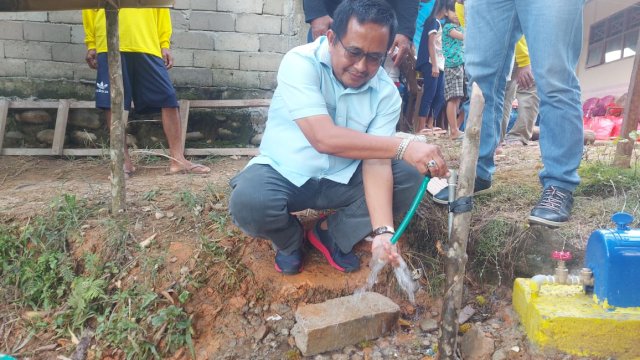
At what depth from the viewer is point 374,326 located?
2.13 meters

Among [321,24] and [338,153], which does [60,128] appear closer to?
[321,24]

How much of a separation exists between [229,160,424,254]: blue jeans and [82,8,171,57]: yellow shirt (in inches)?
81.0

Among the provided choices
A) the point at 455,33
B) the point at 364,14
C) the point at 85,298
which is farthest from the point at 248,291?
the point at 455,33

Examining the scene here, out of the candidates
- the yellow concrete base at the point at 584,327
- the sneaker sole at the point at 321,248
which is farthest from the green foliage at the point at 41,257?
the yellow concrete base at the point at 584,327

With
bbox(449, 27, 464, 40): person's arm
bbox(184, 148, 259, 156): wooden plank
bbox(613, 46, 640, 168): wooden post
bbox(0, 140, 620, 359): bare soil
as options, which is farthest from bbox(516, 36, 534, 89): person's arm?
bbox(184, 148, 259, 156): wooden plank

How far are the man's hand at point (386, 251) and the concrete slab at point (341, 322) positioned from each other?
430 millimetres

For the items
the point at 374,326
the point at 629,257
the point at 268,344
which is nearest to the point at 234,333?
the point at 268,344

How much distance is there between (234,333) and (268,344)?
0.18 metres

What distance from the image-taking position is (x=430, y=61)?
16.5 feet

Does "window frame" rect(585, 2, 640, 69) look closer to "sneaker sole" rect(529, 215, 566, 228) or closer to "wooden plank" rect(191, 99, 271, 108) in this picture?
"wooden plank" rect(191, 99, 271, 108)

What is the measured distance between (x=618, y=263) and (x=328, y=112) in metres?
1.24

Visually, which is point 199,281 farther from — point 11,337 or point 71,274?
point 11,337

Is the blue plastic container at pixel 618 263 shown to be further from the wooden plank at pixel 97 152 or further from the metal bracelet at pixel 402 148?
the wooden plank at pixel 97 152

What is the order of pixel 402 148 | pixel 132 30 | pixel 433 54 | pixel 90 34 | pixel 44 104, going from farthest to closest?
pixel 433 54, pixel 44 104, pixel 90 34, pixel 132 30, pixel 402 148
